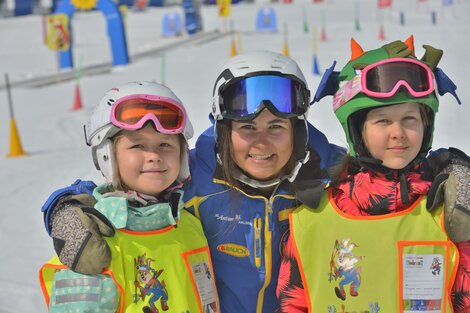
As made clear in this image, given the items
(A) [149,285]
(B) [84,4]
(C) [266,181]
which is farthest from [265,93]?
(B) [84,4]

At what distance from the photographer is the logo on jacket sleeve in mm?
3176

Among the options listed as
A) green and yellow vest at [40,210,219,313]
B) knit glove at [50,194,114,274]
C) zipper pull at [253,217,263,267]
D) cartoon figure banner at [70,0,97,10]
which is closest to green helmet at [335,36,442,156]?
zipper pull at [253,217,263,267]

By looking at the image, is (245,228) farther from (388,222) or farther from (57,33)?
(57,33)

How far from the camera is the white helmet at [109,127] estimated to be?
2922 mm

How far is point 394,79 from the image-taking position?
9.13ft

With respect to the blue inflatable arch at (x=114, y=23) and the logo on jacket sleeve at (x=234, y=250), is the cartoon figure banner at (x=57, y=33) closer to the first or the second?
the blue inflatable arch at (x=114, y=23)

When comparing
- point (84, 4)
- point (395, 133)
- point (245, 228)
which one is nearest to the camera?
point (395, 133)

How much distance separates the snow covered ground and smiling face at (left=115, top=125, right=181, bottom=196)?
243 cm

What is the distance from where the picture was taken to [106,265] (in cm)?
267

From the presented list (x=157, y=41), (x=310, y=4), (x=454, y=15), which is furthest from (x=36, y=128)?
(x=310, y=4)

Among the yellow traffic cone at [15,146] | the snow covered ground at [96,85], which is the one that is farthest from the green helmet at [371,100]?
the yellow traffic cone at [15,146]

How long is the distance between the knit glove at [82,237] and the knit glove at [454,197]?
4.77 feet

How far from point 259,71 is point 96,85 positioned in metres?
15.2

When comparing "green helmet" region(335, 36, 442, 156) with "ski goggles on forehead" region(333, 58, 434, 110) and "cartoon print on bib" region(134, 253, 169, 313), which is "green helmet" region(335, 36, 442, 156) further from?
"cartoon print on bib" region(134, 253, 169, 313)
